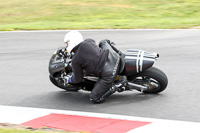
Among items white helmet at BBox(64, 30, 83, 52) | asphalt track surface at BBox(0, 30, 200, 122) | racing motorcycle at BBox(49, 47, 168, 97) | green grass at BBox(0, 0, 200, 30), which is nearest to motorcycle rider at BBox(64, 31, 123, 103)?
white helmet at BBox(64, 30, 83, 52)

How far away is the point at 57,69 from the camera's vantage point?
21.9 feet

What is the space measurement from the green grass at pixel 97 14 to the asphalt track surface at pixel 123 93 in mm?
2172

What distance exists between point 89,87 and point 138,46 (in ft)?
17.0

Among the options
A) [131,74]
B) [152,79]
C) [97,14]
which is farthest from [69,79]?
[97,14]

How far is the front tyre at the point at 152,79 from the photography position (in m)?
6.44

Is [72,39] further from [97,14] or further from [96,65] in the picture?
Result: [97,14]

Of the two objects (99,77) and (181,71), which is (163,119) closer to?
(99,77)

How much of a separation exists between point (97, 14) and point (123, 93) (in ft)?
43.5

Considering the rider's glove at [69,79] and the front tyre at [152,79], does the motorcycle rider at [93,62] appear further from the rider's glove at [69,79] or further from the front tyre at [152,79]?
the front tyre at [152,79]

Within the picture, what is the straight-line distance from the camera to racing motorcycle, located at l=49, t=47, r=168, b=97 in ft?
20.9

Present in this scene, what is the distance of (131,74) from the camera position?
6.45 m

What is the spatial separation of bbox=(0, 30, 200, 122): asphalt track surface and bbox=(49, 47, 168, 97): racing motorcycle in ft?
0.74

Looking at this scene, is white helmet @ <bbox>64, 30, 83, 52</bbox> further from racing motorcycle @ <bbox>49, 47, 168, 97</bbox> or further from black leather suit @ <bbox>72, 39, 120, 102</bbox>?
racing motorcycle @ <bbox>49, 47, 168, 97</bbox>

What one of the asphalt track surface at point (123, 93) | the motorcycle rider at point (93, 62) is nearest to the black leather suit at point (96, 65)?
the motorcycle rider at point (93, 62)
